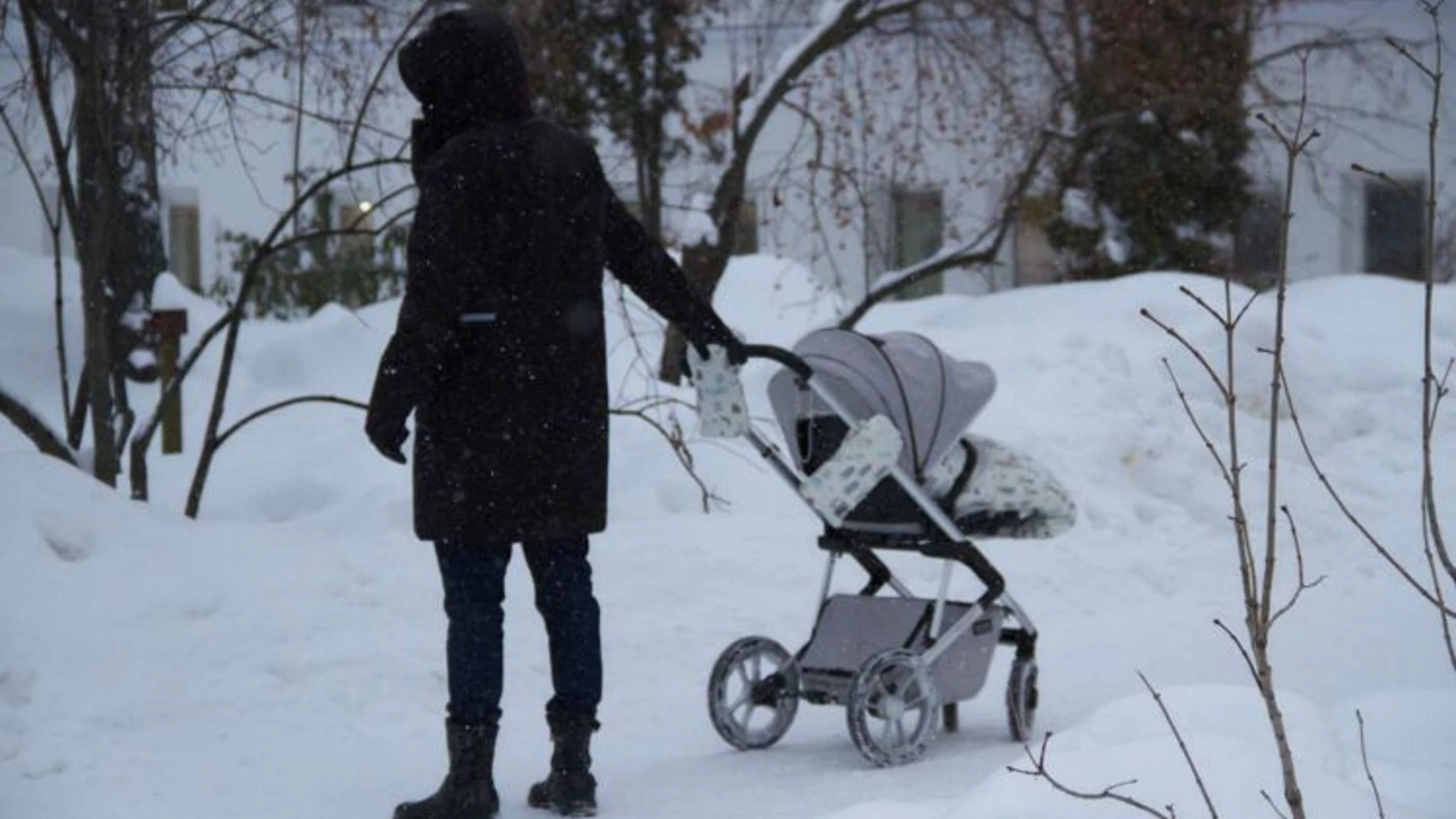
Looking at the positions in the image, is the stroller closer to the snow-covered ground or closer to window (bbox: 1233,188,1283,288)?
the snow-covered ground

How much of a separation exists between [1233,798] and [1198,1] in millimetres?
14409

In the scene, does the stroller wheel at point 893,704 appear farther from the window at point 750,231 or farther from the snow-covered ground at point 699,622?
the window at point 750,231

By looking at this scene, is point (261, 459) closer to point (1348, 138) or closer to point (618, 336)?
point (618, 336)

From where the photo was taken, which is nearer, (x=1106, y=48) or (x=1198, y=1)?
(x=1106, y=48)

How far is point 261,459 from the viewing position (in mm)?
11945

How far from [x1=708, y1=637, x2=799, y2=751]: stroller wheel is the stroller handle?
0.82 metres

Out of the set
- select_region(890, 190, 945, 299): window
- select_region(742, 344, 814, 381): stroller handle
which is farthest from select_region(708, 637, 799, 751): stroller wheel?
select_region(890, 190, 945, 299): window

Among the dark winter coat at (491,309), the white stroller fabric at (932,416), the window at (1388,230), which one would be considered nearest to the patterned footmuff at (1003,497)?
the white stroller fabric at (932,416)

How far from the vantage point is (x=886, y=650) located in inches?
245

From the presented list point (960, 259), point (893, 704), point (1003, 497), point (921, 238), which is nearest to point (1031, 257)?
point (921, 238)

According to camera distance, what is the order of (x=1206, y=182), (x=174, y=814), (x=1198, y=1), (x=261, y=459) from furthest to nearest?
(x=1206, y=182) → (x=1198, y=1) → (x=261, y=459) → (x=174, y=814)

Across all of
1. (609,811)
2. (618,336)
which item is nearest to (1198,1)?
(618,336)

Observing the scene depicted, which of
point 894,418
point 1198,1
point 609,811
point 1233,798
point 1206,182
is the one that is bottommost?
point 609,811

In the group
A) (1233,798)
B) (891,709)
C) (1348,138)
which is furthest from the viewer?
(1348,138)
